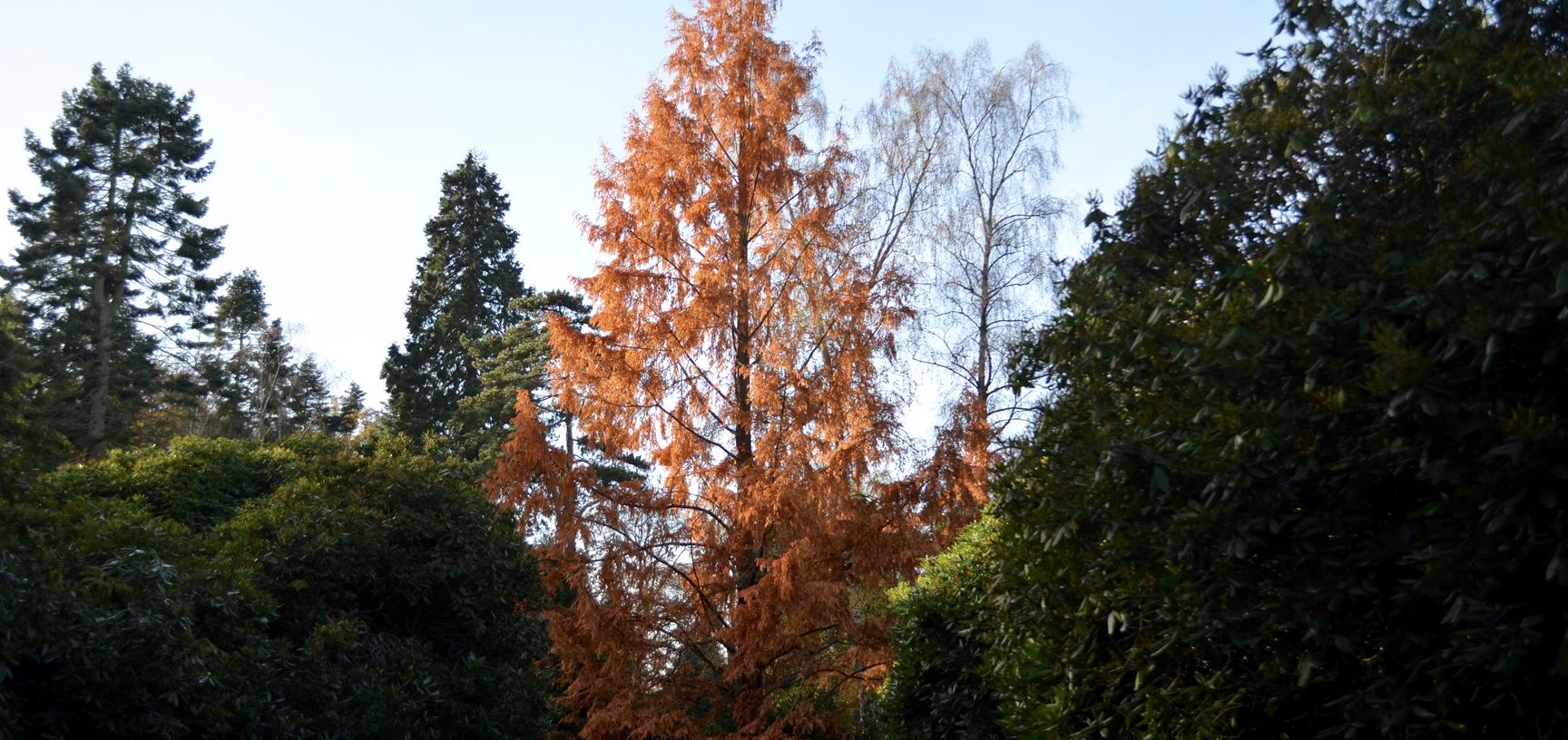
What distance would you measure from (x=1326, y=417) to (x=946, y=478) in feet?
29.0

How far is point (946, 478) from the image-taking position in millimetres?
12633

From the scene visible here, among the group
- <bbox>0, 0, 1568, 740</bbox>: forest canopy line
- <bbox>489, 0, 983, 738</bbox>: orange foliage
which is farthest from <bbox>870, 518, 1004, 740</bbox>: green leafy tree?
<bbox>489, 0, 983, 738</bbox>: orange foliage

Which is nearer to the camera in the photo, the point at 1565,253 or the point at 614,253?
the point at 1565,253

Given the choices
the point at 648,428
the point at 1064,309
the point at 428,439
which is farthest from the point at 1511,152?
the point at 428,439

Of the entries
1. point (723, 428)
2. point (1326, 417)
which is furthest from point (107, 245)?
point (1326, 417)

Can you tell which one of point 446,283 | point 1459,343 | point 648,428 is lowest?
point 1459,343

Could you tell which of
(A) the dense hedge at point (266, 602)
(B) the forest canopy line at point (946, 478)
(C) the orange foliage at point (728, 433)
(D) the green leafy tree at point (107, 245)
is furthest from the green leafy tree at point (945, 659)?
(D) the green leafy tree at point (107, 245)

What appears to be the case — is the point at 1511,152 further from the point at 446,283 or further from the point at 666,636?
the point at 446,283

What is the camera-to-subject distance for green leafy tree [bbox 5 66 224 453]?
1040 inches

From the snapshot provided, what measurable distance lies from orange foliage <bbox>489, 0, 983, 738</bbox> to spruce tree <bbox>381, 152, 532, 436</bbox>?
17.9 metres

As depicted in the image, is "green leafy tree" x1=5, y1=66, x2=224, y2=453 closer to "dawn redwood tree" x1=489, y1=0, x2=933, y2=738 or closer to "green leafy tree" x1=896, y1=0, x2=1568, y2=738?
"dawn redwood tree" x1=489, y1=0, x2=933, y2=738

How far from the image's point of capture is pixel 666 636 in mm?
12789

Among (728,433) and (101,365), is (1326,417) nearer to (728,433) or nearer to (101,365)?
(728,433)

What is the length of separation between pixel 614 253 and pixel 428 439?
3177mm
